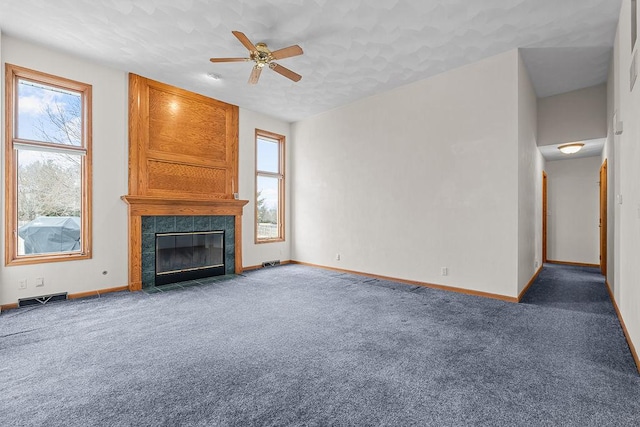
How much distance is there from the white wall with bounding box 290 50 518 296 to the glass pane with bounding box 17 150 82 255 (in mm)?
3829

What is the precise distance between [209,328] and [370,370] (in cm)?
162

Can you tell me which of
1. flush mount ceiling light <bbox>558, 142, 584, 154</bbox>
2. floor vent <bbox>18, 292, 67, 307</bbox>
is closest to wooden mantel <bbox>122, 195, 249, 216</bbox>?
floor vent <bbox>18, 292, 67, 307</bbox>

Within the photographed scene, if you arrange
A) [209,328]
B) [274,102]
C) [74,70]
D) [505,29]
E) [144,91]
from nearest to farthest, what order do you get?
[209,328], [505,29], [74,70], [144,91], [274,102]

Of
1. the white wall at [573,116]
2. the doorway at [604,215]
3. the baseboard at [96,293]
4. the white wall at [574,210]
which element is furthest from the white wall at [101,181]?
the white wall at [574,210]

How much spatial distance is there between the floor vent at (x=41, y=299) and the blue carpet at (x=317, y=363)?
5.9 inches

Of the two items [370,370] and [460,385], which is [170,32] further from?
[460,385]

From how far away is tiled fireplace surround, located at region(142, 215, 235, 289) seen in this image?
4520 mm

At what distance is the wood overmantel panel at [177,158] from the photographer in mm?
4430

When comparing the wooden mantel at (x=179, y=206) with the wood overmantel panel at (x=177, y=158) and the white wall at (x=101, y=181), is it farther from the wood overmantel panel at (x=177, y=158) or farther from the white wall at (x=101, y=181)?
the white wall at (x=101, y=181)

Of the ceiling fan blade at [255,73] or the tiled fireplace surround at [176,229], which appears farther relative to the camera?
the tiled fireplace surround at [176,229]

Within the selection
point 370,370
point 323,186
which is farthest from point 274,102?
point 370,370

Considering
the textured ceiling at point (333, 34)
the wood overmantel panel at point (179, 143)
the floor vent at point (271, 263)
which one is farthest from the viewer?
the floor vent at point (271, 263)

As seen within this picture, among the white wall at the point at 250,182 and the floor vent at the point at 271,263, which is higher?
the white wall at the point at 250,182

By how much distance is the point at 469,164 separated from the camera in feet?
13.5
